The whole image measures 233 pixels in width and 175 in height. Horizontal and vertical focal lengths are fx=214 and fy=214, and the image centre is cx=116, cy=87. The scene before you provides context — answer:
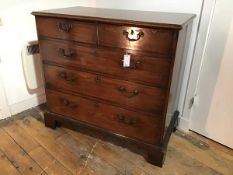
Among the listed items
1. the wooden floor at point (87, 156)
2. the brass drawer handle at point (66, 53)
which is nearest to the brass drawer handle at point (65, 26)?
the brass drawer handle at point (66, 53)

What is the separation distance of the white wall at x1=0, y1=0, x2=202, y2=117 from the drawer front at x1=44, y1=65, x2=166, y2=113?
1.49ft

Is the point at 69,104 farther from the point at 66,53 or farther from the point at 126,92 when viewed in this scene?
the point at 126,92

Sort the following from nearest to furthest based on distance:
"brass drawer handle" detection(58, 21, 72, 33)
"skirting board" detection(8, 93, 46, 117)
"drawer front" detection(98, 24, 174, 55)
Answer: "drawer front" detection(98, 24, 174, 55) → "brass drawer handle" detection(58, 21, 72, 33) → "skirting board" detection(8, 93, 46, 117)

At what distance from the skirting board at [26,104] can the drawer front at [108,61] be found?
0.71 m

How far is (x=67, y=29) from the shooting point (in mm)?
1406

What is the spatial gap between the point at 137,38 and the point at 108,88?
41cm

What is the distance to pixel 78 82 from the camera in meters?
1.56

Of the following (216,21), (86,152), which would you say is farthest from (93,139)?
(216,21)

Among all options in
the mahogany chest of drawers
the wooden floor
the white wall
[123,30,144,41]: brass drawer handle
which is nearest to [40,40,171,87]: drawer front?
the mahogany chest of drawers

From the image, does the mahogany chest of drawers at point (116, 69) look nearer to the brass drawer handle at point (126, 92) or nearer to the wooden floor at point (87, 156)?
the brass drawer handle at point (126, 92)

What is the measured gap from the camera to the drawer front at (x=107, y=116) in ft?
4.72

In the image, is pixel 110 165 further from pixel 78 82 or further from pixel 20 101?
pixel 20 101

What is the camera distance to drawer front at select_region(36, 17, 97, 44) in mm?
1349

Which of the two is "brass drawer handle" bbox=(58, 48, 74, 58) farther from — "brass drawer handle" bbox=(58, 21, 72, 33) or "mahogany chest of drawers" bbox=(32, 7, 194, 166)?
"brass drawer handle" bbox=(58, 21, 72, 33)
